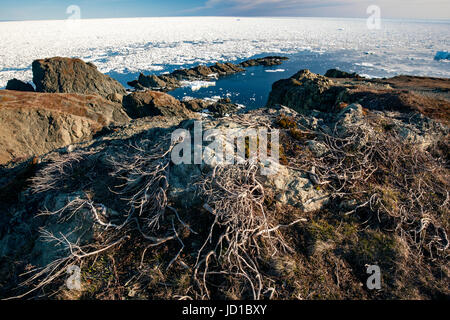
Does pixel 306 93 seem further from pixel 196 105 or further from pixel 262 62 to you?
pixel 262 62

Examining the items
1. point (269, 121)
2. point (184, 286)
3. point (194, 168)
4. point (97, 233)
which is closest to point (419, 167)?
point (269, 121)

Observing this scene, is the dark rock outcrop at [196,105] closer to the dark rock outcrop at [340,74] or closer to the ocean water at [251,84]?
the ocean water at [251,84]

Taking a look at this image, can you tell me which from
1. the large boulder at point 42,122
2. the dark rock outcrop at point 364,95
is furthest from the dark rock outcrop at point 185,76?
the dark rock outcrop at point 364,95

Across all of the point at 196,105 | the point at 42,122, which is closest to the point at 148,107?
the point at 196,105

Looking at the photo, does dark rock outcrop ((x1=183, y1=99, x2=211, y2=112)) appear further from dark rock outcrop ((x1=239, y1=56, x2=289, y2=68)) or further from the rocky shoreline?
dark rock outcrop ((x1=239, y1=56, x2=289, y2=68))

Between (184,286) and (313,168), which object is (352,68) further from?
(184,286)
